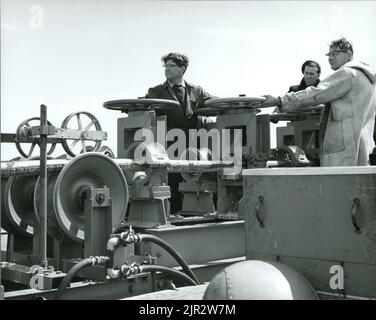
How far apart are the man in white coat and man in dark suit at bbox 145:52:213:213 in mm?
1676

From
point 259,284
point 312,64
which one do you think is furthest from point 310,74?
point 259,284

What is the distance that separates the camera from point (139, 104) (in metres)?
4.91

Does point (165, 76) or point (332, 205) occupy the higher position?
point (165, 76)

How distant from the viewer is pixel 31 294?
358cm

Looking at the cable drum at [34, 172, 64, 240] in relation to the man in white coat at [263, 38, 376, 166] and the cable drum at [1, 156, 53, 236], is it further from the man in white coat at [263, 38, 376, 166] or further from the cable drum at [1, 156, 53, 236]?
the man in white coat at [263, 38, 376, 166]

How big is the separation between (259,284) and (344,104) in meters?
2.55

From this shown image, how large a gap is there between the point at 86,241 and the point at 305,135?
332 centimetres

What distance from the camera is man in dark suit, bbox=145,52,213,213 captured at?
5.92m

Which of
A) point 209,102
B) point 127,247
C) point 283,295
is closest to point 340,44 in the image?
point 209,102

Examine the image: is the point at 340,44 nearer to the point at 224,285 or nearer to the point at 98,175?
the point at 98,175

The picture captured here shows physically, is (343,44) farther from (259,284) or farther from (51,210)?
(259,284)

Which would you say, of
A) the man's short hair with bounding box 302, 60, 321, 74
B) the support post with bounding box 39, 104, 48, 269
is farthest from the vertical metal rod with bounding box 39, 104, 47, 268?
the man's short hair with bounding box 302, 60, 321, 74

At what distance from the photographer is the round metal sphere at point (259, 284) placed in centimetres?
213

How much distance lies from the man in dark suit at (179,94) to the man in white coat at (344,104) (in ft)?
5.50
